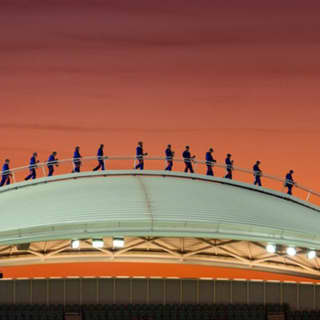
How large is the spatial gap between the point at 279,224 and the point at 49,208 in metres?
9.92

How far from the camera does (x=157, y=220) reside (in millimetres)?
30844

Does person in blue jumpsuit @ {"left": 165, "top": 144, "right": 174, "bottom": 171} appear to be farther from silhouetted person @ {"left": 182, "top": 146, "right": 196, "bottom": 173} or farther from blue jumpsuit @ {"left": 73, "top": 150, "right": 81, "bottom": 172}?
blue jumpsuit @ {"left": 73, "top": 150, "right": 81, "bottom": 172}

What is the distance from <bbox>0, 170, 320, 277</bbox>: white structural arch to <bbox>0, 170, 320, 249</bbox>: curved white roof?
0.13ft

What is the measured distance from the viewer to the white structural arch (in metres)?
30.9

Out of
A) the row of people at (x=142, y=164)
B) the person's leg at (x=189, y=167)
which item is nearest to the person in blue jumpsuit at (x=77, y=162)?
the row of people at (x=142, y=164)

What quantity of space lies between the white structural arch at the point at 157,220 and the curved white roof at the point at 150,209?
0.04m

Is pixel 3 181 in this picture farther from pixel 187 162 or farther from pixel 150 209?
pixel 150 209

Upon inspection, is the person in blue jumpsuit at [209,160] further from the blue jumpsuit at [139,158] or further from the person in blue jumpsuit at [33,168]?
the person in blue jumpsuit at [33,168]

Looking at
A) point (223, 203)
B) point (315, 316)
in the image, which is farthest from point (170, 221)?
point (315, 316)

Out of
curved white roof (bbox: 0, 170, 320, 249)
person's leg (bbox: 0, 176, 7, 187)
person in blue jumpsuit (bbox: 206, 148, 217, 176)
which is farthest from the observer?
person's leg (bbox: 0, 176, 7, 187)

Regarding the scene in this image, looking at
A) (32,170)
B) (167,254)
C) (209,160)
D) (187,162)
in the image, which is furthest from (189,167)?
(32,170)

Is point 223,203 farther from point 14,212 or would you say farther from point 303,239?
point 14,212

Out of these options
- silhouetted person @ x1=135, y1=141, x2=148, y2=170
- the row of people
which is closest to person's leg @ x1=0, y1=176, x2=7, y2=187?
the row of people

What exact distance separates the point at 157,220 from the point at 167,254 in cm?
1077
